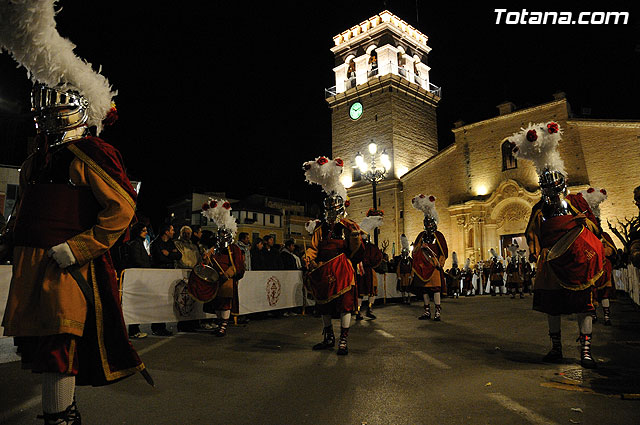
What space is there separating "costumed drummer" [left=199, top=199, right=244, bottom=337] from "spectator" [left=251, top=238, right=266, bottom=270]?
2.51 metres

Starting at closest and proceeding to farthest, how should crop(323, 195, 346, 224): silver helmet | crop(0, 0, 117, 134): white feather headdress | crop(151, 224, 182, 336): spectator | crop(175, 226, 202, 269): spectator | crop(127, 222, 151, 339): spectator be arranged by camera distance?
crop(0, 0, 117, 134): white feather headdress
crop(323, 195, 346, 224): silver helmet
crop(127, 222, 151, 339): spectator
crop(151, 224, 182, 336): spectator
crop(175, 226, 202, 269): spectator

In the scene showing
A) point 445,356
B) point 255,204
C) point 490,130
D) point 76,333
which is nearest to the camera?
point 76,333

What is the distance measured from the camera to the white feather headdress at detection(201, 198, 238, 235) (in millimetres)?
8875

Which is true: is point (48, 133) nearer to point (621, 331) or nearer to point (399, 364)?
point (399, 364)

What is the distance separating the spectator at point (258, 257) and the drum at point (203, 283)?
320cm

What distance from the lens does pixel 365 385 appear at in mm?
4184

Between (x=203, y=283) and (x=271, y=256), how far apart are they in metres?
3.79

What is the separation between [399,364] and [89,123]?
4068 millimetres

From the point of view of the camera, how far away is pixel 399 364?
516cm

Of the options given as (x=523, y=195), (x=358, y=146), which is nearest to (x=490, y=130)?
(x=523, y=195)

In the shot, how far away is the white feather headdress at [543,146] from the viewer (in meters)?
5.44

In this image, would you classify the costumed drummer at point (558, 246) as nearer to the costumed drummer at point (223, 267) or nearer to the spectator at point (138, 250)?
the costumed drummer at point (223, 267)

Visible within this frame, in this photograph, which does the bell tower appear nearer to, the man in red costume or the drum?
the drum

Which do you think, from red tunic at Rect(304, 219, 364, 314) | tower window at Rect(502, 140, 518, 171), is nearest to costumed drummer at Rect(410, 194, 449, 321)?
red tunic at Rect(304, 219, 364, 314)
